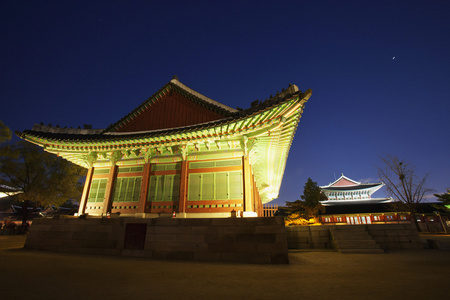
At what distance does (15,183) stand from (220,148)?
1089 inches

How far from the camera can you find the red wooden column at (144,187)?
12.8 meters

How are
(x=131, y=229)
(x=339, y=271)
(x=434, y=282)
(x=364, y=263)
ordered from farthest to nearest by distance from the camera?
(x=131, y=229)
(x=364, y=263)
(x=339, y=271)
(x=434, y=282)

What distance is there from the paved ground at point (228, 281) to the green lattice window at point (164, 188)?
5855mm

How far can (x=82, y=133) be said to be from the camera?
15.7m

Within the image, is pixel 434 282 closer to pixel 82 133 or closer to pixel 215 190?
pixel 215 190

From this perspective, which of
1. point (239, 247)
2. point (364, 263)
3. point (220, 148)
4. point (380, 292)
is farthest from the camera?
point (220, 148)

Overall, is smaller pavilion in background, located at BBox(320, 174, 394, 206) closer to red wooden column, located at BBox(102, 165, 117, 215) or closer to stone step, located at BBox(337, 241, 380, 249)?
stone step, located at BBox(337, 241, 380, 249)

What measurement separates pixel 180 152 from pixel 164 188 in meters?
2.39

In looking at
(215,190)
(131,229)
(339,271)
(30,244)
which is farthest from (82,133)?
(339,271)

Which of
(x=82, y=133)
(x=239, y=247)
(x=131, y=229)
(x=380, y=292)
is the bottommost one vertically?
(x=380, y=292)

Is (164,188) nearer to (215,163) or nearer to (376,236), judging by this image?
(215,163)

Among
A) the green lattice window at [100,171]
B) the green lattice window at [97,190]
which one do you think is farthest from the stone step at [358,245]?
the green lattice window at [100,171]

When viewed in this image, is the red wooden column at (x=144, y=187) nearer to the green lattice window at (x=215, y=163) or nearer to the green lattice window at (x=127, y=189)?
the green lattice window at (x=127, y=189)

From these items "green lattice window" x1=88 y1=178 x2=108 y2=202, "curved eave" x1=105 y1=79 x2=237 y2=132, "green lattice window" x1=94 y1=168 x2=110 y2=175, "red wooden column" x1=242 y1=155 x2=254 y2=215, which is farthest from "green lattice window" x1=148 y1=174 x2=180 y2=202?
"curved eave" x1=105 y1=79 x2=237 y2=132
